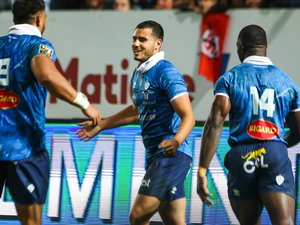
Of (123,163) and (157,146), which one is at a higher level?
(157,146)

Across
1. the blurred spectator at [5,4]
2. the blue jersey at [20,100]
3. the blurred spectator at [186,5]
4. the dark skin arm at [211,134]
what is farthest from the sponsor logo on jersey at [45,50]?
the blurred spectator at [5,4]

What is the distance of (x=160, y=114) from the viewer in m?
7.38

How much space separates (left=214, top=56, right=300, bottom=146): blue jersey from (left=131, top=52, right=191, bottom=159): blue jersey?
1.77 feet

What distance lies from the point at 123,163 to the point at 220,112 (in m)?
2.42

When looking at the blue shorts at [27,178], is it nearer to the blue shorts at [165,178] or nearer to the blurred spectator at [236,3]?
the blue shorts at [165,178]

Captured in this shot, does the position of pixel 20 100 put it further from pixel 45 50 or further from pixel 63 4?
pixel 63 4

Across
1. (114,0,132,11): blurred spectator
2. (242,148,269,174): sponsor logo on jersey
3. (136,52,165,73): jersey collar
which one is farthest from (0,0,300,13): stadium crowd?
(242,148,269,174): sponsor logo on jersey

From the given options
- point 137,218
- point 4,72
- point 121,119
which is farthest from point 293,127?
point 4,72

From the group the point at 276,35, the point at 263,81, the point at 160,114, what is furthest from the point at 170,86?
the point at 276,35

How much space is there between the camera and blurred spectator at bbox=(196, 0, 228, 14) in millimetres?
12383

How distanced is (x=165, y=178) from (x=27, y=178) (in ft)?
3.81

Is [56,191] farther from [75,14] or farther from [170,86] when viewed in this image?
[75,14]

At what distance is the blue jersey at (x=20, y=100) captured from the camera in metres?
6.74

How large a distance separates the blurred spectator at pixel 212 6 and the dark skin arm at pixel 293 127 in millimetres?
5270
